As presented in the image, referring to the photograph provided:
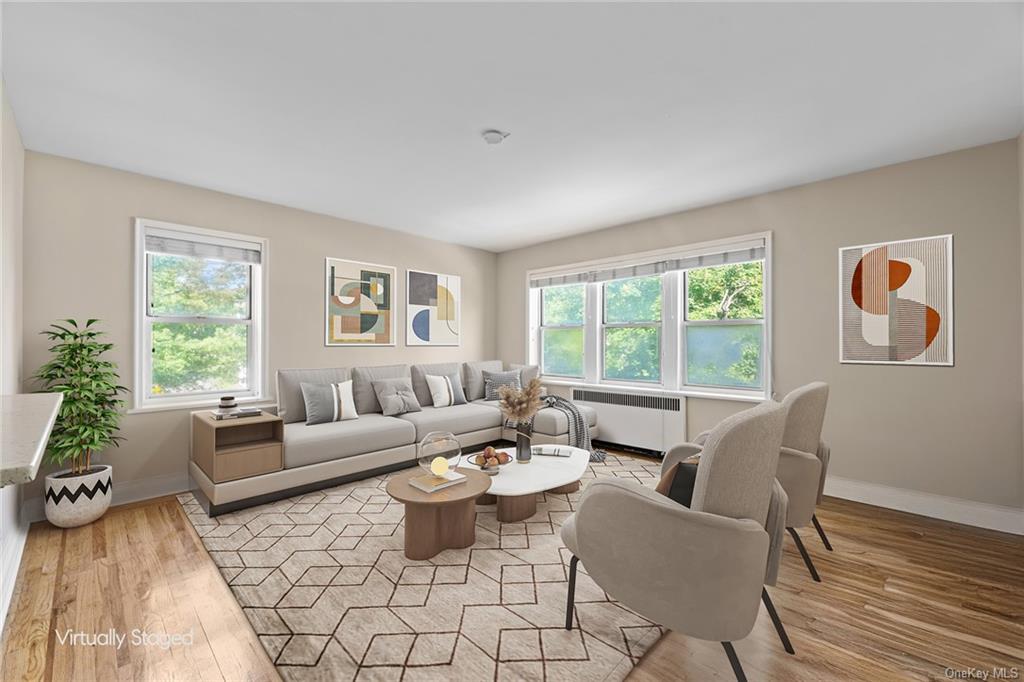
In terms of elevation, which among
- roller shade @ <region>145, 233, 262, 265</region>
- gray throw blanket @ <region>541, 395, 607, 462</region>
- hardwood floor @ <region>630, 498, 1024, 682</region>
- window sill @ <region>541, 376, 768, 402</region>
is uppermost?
roller shade @ <region>145, 233, 262, 265</region>

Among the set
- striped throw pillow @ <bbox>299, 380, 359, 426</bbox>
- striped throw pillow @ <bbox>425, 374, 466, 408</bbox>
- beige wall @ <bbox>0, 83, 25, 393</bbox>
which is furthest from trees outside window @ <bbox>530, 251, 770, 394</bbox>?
beige wall @ <bbox>0, 83, 25, 393</bbox>

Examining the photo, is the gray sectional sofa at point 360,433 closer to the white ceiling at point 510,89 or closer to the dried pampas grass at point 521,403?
the dried pampas grass at point 521,403

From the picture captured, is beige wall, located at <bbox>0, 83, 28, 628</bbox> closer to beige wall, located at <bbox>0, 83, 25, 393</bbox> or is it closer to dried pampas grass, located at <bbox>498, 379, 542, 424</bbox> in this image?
beige wall, located at <bbox>0, 83, 25, 393</bbox>

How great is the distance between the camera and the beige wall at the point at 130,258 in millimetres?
3059

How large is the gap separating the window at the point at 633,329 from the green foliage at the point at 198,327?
3744 mm

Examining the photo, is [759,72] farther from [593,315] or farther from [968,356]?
[593,315]

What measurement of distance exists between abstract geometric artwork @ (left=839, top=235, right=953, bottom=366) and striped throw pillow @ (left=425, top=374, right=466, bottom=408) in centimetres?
360

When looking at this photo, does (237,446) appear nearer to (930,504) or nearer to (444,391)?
(444,391)

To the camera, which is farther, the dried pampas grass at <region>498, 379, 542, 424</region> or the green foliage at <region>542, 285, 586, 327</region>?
the green foliage at <region>542, 285, 586, 327</region>

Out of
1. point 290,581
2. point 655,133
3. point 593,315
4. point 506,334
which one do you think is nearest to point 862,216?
point 655,133

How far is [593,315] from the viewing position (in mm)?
5266

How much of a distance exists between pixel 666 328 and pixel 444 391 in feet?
8.09

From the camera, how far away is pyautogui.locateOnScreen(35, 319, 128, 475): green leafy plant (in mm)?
2826

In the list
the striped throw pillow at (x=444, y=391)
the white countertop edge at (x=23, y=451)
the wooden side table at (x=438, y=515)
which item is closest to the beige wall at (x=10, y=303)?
the white countertop edge at (x=23, y=451)
